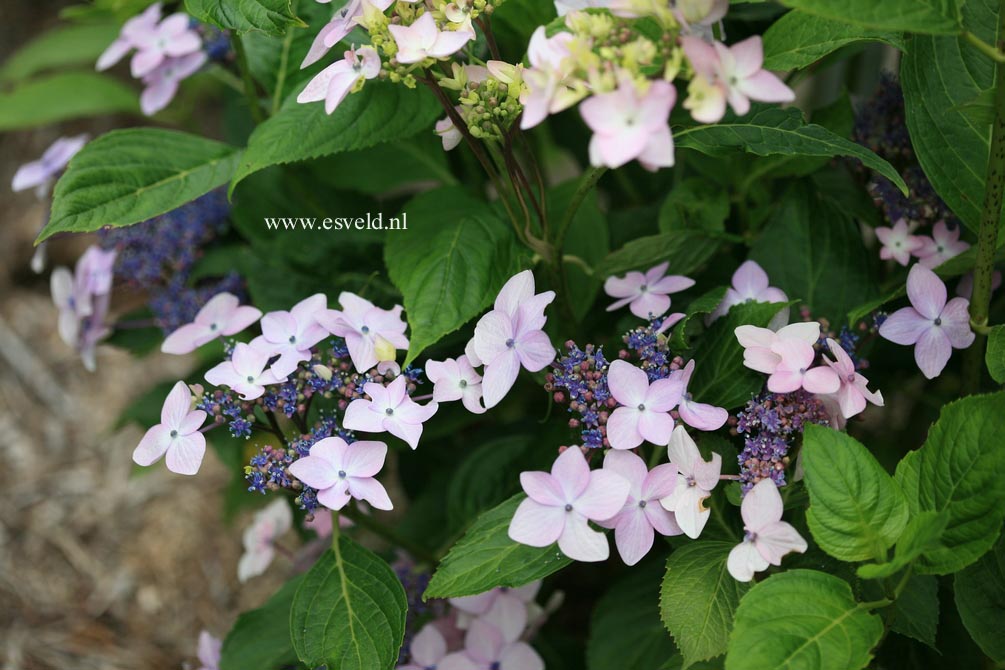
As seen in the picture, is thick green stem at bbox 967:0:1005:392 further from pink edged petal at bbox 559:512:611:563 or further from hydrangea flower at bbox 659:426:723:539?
pink edged petal at bbox 559:512:611:563

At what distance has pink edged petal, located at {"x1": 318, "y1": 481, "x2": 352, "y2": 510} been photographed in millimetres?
762

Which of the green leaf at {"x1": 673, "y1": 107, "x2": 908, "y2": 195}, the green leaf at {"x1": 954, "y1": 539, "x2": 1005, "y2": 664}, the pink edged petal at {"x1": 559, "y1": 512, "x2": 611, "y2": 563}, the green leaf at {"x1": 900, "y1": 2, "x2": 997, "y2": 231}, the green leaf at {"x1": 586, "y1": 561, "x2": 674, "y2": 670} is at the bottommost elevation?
A: the green leaf at {"x1": 586, "y1": 561, "x2": 674, "y2": 670}

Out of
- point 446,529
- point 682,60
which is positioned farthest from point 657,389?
point 446,529

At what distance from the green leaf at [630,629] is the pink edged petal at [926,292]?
0.43 meters

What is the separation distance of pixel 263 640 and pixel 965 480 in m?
0.76

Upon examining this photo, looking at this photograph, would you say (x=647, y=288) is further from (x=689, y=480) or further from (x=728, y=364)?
(x=689, y=480)

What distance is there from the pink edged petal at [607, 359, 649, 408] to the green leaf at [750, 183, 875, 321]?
298mm

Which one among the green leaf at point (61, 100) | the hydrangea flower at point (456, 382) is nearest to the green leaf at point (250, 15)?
the hydrangea flower at point (456, 382)

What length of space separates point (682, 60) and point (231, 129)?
0.97m

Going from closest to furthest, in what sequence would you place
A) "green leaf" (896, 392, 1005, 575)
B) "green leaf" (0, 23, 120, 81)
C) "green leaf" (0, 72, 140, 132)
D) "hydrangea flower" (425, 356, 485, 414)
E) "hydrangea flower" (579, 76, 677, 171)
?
"hydrangea flower" (579, 76, 677, 171)
"green leaf" (896, 392, 1005, 575)
"hydrangea flower" (425, 356, 485, 414)
"green leaf" (0, 72, 140, 132)
"green leaf" (0, 23, 120, 81)

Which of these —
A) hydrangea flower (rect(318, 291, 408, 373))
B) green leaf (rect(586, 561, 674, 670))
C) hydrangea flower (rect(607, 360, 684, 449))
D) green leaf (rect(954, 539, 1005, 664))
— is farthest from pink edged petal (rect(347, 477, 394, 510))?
green leaf (rect(954, 539, 1005, 664))

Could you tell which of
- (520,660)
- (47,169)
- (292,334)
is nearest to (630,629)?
(520,660)

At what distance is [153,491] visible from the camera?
1.93 m

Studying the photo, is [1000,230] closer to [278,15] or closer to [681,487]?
[681,487]
